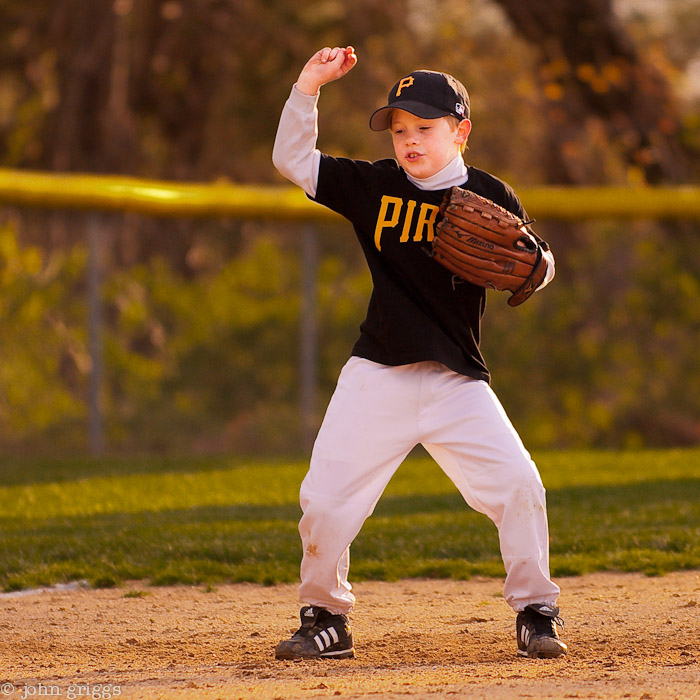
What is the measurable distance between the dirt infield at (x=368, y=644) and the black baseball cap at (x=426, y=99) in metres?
1.65

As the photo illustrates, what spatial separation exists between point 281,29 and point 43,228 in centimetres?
694

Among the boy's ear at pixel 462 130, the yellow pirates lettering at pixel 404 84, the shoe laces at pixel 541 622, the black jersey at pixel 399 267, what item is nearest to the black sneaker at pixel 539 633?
the shoe laces at pixel 541 622

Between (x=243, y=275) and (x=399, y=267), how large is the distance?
595 cm

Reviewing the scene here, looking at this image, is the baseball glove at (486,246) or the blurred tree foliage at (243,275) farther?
the blurred tree foliage at (243,275)

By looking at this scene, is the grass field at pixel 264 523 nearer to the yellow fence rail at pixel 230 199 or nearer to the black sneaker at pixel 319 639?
the black sneaker at pixel 319 639

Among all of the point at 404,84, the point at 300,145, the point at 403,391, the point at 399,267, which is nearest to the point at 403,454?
the point at 403,391

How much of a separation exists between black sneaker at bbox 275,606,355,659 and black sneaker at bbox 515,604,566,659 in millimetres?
524

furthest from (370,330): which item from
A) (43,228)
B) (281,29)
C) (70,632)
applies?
(281,29)

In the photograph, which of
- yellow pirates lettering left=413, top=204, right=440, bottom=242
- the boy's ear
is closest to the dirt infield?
yellow pirates lettering left=413, top=204, right=440, bottom=242

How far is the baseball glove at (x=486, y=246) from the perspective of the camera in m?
3.67

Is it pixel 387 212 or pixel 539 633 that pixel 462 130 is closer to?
pixel 387 212

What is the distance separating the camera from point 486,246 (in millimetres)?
3719

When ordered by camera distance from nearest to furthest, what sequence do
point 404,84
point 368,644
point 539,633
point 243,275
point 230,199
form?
point 539,633
point 404,84
point 368,644
point 230,199
point 243,275

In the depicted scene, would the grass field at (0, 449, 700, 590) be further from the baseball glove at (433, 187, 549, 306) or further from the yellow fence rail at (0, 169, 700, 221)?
the yellow fence rail at (0, 169, 700, 221)
